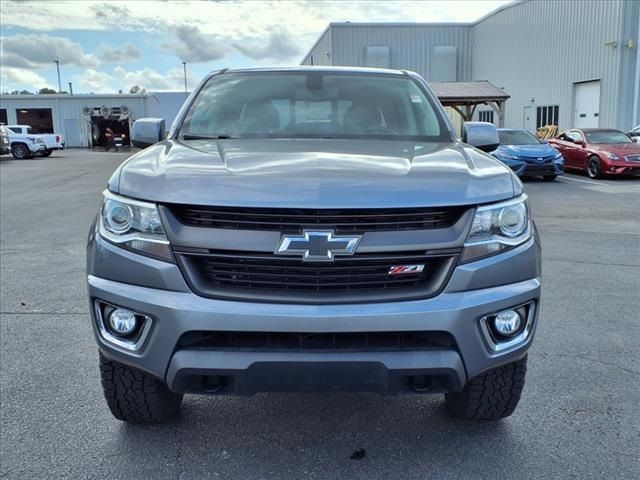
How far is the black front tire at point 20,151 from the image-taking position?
30.2 meters

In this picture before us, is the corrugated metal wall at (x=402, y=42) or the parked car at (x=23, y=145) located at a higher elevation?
the corrugated metal wall at (x=402, y=42)

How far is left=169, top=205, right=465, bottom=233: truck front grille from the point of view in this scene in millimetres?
2205

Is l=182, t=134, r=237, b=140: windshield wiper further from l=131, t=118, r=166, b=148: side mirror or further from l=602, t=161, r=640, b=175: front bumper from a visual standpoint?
l=602, t=161, r=640, b=175: front bumper

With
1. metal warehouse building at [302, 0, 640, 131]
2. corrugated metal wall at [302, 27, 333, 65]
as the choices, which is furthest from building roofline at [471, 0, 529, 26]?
corrugated metal wall at [302, 27, 333, 65]

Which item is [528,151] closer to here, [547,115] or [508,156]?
[508,156]

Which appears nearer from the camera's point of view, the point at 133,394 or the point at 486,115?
the point at 133,394

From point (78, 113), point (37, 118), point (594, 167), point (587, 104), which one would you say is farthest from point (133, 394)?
point (37, 118)

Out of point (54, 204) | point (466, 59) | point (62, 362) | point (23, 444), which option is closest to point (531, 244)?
point (23, 444)

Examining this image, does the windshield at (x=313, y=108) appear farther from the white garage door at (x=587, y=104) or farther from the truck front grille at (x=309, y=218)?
the white garage door at (x=587, y=104)

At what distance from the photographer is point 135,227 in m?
Result: 2.33

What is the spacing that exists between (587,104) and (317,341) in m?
26.7

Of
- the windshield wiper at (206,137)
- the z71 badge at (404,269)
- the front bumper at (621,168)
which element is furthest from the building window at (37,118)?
the z71 badge at (404,269)

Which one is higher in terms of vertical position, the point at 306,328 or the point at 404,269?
the point at 404,269

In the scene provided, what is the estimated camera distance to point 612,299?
16.6 feet
